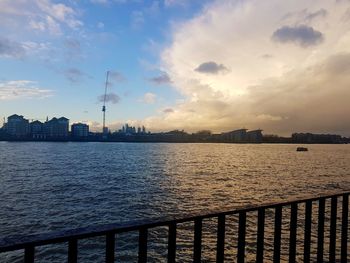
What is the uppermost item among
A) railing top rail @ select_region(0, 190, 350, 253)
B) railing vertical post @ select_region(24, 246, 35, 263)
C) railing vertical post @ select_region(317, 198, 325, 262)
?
A: railing top rail @ select_region(0, 190, 350, 253)

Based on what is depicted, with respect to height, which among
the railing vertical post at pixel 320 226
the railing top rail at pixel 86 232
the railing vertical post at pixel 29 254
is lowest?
the railing vertical post at pixel 320 226

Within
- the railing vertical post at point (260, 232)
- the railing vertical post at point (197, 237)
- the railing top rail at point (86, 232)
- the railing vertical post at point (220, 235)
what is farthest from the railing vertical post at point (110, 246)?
the railing vertical post at point (260, 232)

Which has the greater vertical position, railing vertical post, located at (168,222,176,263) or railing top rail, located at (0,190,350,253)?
railing top rail, located at (0,190,350,253)

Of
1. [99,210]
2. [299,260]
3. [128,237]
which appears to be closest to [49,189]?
[99,210]

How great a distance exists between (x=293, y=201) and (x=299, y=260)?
10.3m

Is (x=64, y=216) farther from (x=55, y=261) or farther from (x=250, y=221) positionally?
(x=250, y=221)

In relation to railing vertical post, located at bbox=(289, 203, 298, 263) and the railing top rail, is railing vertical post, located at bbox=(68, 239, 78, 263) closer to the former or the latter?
the railing top rail

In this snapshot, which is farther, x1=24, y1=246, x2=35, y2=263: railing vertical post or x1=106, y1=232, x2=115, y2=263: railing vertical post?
x1=106, y1=232, x2=115, y2=263: railing vertical post

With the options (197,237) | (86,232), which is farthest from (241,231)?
(86,232)

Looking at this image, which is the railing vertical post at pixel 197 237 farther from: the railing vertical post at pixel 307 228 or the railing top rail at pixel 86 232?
the railing vertical post at pixel 307 228

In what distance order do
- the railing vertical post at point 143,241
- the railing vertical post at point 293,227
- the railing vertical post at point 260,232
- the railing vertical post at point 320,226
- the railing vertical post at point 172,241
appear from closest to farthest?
the railing vertical post at point 143,241, the railing vertical post at point 172,241, the railing vertical post at point 260,232, the railing vertical post at point 293,227, the railing vertical post at point 320,226

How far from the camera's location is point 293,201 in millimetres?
4633

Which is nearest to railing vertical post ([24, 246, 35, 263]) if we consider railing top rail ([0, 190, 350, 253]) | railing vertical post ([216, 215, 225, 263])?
railing top rail ([0, 190, 350, 253])

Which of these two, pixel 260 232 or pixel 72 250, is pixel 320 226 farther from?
pixel 72 250
